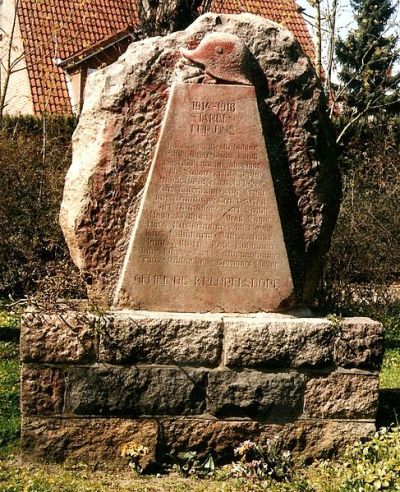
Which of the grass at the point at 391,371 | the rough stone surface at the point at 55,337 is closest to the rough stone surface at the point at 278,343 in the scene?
the rough stone surface at the point at 55,337

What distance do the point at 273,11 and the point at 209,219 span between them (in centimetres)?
1361

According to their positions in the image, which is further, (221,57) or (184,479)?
(221,57)

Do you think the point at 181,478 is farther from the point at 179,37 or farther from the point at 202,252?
the point at 179,37

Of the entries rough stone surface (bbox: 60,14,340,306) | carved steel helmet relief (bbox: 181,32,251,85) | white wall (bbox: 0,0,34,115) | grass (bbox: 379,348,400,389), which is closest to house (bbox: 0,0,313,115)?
white wall (bbox: 0,0,34,115)

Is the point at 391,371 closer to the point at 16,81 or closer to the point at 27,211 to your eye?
the point at 27,211

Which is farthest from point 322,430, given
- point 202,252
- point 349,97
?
point 349,97

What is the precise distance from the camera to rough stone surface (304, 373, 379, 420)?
4090 millimetres

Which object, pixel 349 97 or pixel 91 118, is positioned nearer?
pixel 91 118

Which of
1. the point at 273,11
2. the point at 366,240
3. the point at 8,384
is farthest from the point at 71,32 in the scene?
the point at 8,384

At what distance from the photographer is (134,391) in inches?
157

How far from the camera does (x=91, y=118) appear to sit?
4449mm

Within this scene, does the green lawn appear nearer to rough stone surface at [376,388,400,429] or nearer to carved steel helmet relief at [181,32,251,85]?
rough stone surface at [376,388,400,429]

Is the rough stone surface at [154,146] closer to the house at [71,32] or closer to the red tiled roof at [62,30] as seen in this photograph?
the house at [71,32]

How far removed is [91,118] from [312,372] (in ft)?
6.15
